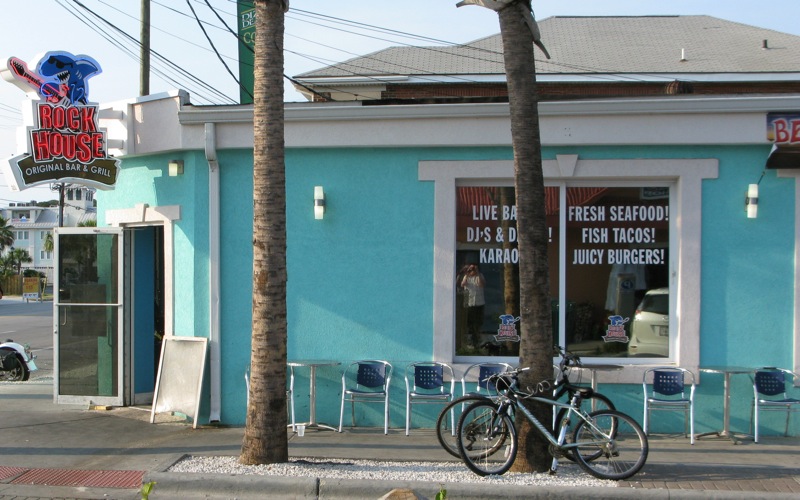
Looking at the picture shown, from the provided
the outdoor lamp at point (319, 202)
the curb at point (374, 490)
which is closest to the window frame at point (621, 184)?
the outdoor lamp at point (319, 202)

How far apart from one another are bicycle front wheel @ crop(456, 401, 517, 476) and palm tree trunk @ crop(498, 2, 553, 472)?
0.16 m

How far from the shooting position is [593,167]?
9.02 meters

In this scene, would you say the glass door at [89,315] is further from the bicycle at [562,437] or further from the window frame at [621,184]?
the bicycle at [562,437]

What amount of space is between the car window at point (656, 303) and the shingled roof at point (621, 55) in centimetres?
1036

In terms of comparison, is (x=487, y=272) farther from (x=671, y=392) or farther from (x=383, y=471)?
(x=383, y=471)

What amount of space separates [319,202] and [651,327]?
13.5ft

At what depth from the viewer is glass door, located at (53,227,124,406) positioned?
399 inches

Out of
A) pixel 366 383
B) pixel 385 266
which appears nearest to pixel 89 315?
pixel 366 383

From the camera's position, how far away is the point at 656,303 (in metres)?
9.16

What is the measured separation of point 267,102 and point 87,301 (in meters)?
4.86

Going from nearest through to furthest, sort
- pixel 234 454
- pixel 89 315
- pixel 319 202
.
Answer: pixel 234 454 < pixel 319 202 < pixel 89 315

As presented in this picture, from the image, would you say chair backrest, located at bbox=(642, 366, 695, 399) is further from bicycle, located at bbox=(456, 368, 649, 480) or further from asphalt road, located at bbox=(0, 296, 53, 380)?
asphalt road, located at bbox=(0, 296, 53, 380)

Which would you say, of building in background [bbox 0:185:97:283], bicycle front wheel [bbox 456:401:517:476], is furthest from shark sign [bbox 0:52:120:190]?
building in background [bbox 0:185:97:283]

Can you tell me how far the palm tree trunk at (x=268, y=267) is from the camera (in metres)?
6.81
